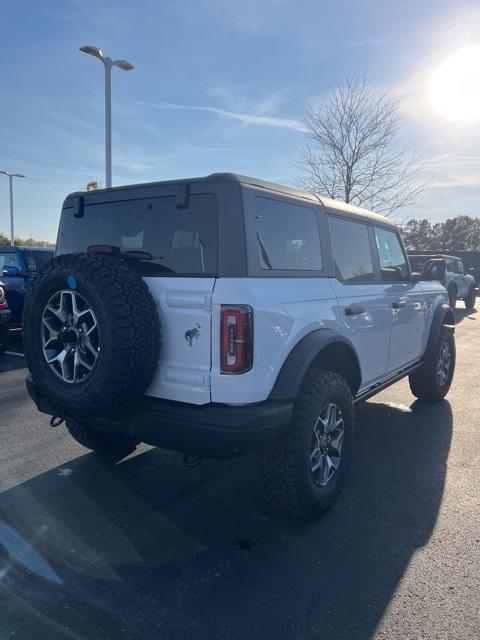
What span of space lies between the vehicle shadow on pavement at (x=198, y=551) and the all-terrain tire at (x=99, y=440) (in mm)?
131

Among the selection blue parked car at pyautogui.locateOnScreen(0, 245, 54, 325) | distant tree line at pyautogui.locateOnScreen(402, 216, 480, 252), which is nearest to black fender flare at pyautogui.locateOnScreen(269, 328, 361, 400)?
blue parked car at pyautogui.locateOnScreen(0, 245, 54, 325)

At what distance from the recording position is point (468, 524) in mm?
2969

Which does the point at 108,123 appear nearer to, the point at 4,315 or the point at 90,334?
the point at 4,315

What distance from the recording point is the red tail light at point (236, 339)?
7.82 ft

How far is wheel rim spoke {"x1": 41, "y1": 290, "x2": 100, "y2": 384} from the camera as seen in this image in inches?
99.3

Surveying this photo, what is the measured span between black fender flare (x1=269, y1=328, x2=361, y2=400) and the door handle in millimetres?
482

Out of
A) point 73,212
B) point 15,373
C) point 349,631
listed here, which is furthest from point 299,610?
point 15,373

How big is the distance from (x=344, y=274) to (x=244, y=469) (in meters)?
1.70

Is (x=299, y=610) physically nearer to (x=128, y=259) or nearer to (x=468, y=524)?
(x=468, y=524)

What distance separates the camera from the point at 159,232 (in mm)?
2828

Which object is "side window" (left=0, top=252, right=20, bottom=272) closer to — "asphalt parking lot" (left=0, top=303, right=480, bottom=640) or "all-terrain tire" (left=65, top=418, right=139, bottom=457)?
"asphalt parking lot" (left=0, top=303, right=480, bottom=640)

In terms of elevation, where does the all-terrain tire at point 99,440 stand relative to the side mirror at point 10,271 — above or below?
below

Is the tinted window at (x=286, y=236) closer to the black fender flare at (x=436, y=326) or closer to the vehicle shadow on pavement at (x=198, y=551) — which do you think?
the vehicle shadow on pavement at (x=198, y=551)

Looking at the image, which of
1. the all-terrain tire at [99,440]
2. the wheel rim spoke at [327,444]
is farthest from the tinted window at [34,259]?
the wheel rim spoke at [327,444]
